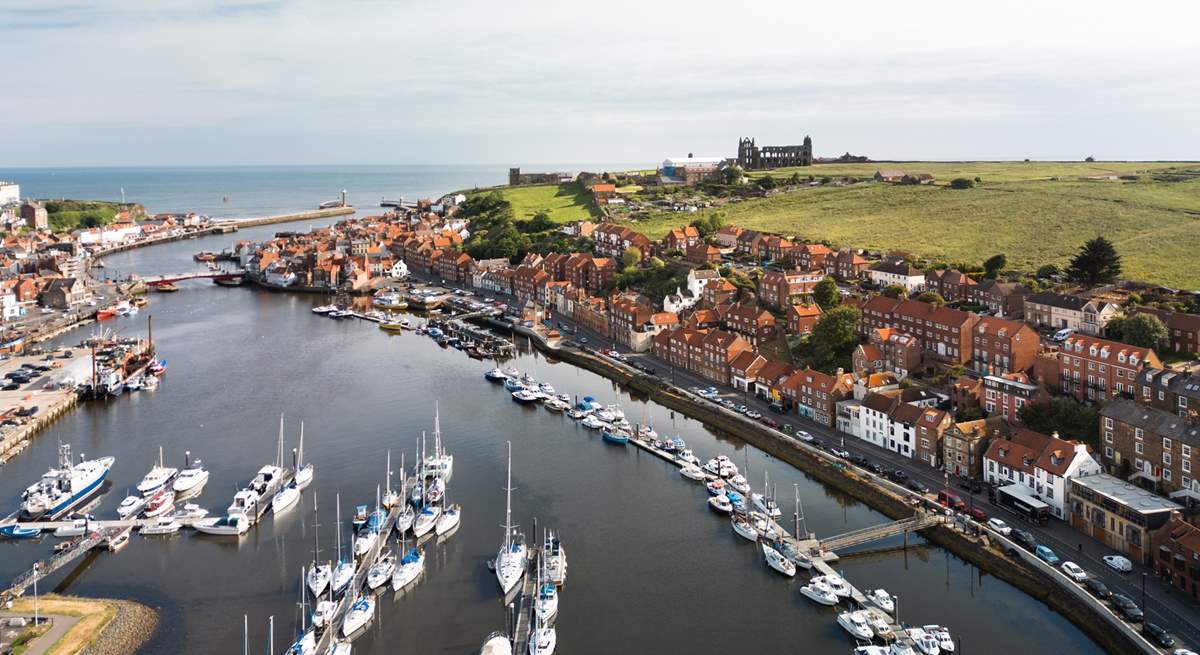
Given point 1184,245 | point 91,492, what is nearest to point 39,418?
point 91,492

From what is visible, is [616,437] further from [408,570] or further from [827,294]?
[827,294]

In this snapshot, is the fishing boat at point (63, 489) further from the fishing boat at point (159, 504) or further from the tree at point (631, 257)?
the tree at point (631, 257)

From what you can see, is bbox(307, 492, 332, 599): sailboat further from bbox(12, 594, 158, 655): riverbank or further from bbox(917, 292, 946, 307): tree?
bbox(917, 292, 946, 307): tree

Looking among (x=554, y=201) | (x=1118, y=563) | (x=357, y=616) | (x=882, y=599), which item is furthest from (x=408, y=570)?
(x=554, y=201)

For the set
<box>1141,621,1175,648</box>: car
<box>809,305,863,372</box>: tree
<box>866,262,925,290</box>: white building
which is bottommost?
<box>1141,621,1175,648</box>: car

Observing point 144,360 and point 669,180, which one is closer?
point 144,360

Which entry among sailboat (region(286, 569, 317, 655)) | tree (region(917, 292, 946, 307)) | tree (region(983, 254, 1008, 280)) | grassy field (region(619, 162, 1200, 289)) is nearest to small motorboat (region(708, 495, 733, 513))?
sailboat (region(286, 569, 317, 655))

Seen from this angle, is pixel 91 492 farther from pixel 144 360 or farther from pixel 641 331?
pixel 641 331
